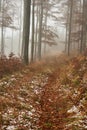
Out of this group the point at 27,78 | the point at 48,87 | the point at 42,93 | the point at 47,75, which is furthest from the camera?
the point at 47,75

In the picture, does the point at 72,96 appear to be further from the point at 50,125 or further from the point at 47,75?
the point at 47,75

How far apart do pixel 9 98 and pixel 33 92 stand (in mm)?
2066

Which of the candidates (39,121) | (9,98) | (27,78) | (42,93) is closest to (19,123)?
(39,121)

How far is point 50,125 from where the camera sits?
322 inches

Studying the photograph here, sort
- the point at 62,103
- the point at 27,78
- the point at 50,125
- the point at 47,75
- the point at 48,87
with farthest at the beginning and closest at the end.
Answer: the point at 47,75 < the point at 27,78 < the point at 48,87 < the point at 62,103 < the point at 50,125

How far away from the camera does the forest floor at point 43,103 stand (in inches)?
321

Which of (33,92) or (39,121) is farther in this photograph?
(33,92)

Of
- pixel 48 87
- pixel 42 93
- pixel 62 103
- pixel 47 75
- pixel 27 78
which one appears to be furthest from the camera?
pixel 47 75

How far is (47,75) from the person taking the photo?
57.0ft

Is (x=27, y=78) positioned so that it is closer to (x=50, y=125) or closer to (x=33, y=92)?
(x=33, y=92)

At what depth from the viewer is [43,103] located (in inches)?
419

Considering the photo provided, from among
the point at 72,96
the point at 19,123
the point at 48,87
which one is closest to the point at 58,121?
the point at 19,123

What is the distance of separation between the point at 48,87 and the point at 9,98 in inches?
136

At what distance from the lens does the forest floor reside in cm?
816
